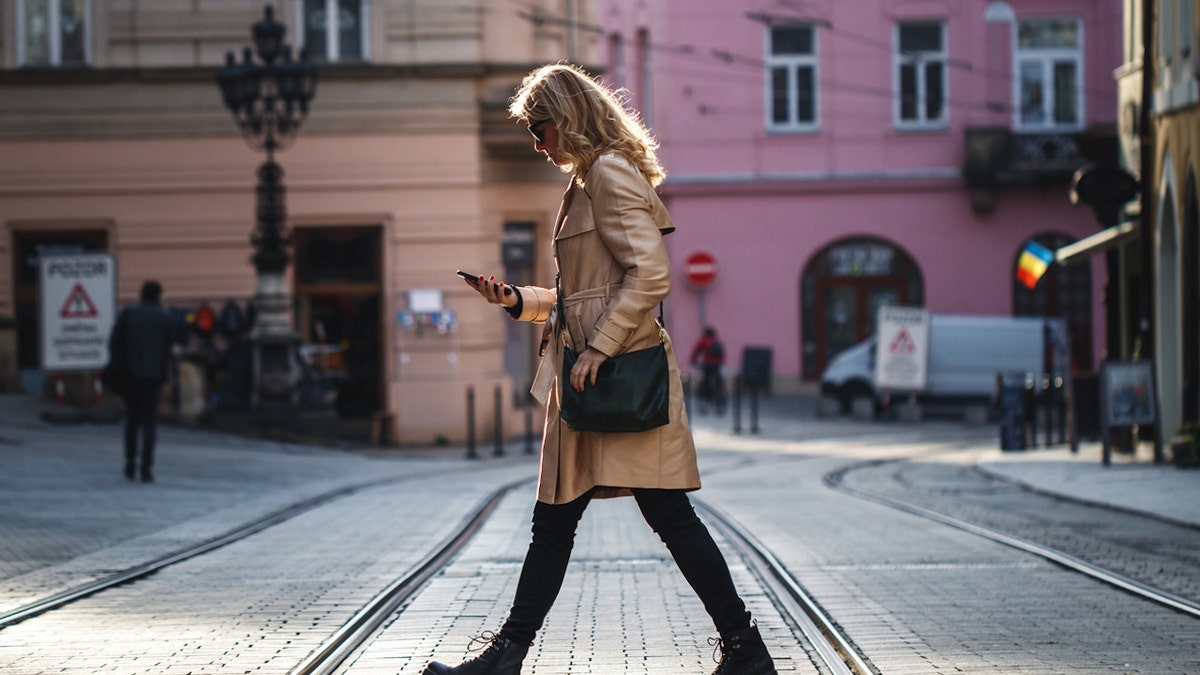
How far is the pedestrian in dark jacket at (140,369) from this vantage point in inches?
558

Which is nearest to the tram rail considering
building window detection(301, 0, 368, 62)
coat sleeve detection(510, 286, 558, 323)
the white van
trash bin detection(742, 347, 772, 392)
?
coat sleeve detection(510, 286, 558, 323)

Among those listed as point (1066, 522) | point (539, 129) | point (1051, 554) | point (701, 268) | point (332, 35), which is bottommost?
point (1066, 522)

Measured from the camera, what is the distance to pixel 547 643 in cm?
616

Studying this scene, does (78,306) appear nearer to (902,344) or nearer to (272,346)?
(272,346)

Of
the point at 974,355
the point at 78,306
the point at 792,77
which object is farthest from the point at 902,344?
the point at 78,306

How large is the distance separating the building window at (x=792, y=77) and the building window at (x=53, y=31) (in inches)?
612

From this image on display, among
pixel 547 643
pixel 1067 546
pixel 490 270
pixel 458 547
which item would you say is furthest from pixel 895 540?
pixel 490 270

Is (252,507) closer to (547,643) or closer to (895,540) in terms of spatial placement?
(895,540)

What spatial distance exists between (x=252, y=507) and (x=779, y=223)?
23.6 metres

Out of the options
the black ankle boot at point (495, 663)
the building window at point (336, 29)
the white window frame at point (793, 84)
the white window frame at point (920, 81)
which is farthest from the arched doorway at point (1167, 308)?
the white window frame at point (793, 84)

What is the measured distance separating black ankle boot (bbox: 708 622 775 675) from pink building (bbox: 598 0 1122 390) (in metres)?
29.9

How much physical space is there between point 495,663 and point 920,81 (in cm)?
3133

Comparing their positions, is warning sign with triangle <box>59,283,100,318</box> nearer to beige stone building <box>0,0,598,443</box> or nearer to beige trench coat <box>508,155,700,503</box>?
beige stone building <box>0,0,598,443</box>

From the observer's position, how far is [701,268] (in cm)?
3434
